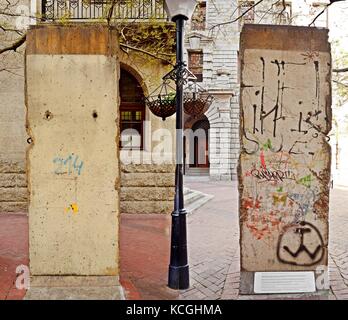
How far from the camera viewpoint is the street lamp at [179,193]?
15.5 ft

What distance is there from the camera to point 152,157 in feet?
34.3

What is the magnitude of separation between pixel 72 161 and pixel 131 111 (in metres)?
7.05

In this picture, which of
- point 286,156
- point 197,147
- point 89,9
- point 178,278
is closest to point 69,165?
point 178,278

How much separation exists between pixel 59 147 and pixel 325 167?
11.3 ft

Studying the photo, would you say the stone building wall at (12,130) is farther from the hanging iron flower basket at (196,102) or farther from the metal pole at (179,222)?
the metal pole at (179,222)

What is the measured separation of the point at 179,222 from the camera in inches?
190

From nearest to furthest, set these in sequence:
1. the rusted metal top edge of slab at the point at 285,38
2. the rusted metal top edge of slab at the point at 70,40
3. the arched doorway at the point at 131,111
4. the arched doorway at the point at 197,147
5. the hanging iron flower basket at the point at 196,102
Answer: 1. the rusted metal top edge of slab at the point at 70,40
2. the rusted metal top edge of slab at the point at 285,38
3. the hanging iron flower basket at the point at 196,102
4. the arched doorway at the point at 131,111
5. the arched doorway at the point at 197,147

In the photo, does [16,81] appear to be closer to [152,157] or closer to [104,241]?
[152,157]

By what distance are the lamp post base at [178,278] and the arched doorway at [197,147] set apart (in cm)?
1924

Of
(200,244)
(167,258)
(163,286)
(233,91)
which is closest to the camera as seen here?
(163,286)

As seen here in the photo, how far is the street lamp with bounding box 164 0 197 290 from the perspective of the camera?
4.72m

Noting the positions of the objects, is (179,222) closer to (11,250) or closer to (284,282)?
(284,282)

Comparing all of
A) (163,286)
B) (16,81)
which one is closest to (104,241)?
(163,286)

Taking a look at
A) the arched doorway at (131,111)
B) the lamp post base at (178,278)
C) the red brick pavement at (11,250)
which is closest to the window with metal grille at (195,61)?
the arched doorway at (131,111)
